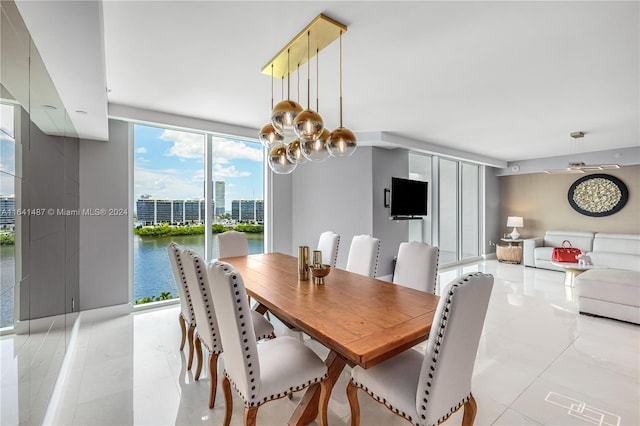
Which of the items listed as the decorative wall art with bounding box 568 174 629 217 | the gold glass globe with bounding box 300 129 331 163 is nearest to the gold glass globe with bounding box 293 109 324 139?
the gold glass globe with bounding box 300 129 331 163

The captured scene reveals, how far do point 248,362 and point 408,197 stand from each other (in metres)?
4.61

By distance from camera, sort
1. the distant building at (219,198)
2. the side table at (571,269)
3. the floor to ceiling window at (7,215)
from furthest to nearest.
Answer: the side table at (571,269) < the distant building at (219,198) < the floor to ceiling window at (7,215)

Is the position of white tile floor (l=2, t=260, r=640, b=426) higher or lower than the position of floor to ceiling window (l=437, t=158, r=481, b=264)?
lower

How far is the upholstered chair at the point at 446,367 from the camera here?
4.03ft

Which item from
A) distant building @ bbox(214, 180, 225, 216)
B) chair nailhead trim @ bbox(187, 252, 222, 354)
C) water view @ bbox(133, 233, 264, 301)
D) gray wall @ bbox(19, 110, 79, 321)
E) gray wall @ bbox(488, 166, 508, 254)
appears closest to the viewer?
gray wall @ bbox(19, 110, 79, 321)

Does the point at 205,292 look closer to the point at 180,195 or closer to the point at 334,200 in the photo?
the point at 180,195

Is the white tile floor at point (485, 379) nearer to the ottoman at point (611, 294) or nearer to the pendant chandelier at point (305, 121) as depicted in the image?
the ottoman at point (611, 294)

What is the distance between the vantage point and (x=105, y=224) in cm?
363

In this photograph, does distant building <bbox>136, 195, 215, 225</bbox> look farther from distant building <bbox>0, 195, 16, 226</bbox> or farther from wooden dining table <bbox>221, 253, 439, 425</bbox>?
distant building <bbox>0, 195, 16, 226</bbox>

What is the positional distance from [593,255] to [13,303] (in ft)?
26.5

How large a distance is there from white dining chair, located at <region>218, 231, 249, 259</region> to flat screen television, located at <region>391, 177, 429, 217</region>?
2.68 m

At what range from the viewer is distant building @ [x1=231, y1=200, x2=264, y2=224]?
4734mm

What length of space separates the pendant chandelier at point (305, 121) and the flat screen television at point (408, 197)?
3.02 m

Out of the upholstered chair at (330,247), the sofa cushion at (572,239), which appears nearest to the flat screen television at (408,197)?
the upholstered chair at (330,247)
